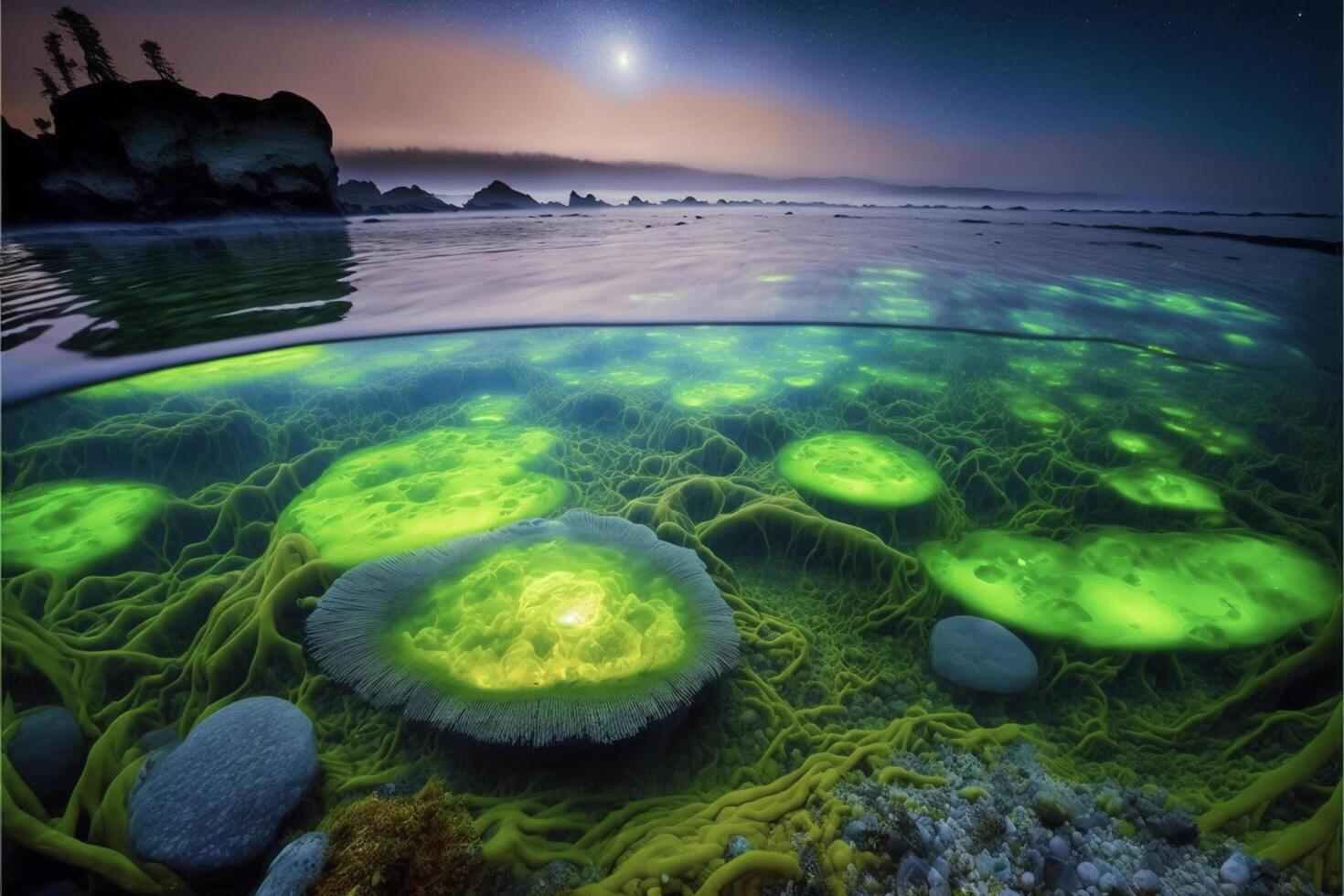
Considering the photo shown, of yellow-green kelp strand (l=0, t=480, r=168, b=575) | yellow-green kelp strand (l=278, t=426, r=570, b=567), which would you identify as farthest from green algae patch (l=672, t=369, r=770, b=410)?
yellow-green kelp strand (l=0, t=480, r=168, b=575)

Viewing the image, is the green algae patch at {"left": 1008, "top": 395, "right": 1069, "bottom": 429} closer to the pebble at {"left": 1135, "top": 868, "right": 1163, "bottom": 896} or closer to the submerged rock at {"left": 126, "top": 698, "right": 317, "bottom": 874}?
the pebble at {"left": 1135, "top": 868, "right": 1163, "bottom": 896}

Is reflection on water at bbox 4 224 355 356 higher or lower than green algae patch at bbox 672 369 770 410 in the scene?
higher

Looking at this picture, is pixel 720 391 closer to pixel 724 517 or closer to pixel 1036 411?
pixel 724 517

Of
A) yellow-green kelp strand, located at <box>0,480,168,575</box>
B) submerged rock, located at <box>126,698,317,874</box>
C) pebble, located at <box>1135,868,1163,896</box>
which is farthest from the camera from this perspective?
yellow-green kelp strand, located at <box>0,480,168,575</box>

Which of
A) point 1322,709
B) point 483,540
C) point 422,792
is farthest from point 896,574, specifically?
point 422,792

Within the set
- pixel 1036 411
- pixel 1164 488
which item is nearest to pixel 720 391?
pixel 1036 411

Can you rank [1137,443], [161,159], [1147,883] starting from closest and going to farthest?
[1147,883], [1137,443], [161,159]

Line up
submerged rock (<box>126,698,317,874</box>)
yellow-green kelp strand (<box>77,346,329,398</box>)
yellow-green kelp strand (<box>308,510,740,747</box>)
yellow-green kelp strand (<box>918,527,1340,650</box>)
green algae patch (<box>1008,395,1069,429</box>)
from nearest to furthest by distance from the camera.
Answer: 1. submerged rock (<box>126,698,317,874</box>)
2. yellow-green kelp strand (<box>308,510,740,747</box>)
3. yellow-green kelp strand (<box>918,527,1340,650</box>)
4. yellow-green kelp strand (<box>77,346,329,398</box>)
5. green algae patch (<box>1008,395,1069,429</box>)
